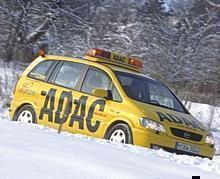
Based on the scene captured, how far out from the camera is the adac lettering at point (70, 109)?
977 cm

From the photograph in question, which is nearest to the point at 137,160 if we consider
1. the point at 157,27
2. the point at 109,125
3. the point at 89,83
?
the point at 109,125

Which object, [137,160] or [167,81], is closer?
[137,160]

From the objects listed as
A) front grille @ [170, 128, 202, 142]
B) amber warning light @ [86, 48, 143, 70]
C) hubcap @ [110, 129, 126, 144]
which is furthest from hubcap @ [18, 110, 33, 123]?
front grille @ [170, 128, 202, 142]

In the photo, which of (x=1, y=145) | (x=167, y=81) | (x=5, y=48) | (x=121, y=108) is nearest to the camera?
(x=1, y=145)

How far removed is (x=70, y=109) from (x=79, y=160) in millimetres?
4093

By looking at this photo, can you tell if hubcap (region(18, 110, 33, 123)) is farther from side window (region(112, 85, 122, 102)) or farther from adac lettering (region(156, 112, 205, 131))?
adac lettering (region(156, 112, 205, 131))

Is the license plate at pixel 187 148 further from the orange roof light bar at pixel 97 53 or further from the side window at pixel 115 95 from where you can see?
the orange roof light bar at pixel 97 53

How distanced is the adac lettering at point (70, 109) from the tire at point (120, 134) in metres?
0.29

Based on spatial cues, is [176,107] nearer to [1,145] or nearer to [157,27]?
[1,145]

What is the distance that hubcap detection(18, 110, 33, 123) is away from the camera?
1065cm

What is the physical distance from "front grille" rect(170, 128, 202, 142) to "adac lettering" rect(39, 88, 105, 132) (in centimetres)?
118

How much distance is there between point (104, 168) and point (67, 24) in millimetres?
25048

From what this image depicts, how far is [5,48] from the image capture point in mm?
28547

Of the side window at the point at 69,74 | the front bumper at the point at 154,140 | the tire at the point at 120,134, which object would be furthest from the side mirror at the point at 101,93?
the front bumper at the point at 154,140
